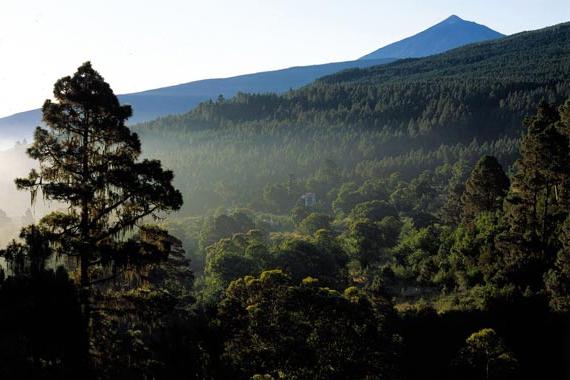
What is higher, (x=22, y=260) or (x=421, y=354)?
(x=22, y=260)

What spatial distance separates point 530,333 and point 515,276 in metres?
6.03

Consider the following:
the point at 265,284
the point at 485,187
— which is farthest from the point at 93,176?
the point at 485,187

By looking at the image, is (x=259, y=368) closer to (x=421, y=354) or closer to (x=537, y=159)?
(x=421, y=354)

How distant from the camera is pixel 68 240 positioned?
1605cm

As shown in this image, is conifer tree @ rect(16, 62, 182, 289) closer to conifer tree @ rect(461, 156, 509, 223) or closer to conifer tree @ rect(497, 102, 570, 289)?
conifer tree @ rect(497, 102, 570, 289)

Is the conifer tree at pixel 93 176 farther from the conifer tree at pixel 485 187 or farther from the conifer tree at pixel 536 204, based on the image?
the conifer tree at pixel 485 187

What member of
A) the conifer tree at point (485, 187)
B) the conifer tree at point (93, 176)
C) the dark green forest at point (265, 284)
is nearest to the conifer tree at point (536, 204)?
the dark green forest at point (265, 284)

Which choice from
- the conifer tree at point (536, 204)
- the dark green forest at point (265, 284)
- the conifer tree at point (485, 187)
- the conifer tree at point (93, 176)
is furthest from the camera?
the conifer tree at point (485, 187)

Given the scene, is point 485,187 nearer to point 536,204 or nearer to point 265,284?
point 536,204

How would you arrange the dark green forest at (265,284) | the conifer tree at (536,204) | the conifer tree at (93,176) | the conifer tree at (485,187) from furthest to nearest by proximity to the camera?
1. the conifer tree at (485,187)
2. the conifer tree at (536,204)
3. the conifer tree at (93,176)
4. the dark green forest at (265,284)

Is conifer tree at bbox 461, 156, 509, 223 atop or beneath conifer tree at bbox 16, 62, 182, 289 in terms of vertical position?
beneath

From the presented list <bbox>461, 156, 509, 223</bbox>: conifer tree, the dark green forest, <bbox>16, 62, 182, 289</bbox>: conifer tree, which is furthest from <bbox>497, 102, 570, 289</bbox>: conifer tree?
<bbox>16, 62, 182, 289</bbox>: conifer tree

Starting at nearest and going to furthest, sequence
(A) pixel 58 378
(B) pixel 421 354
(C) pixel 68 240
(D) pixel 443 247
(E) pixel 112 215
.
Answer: (A) pixel 58 378 < (C) pixel 68 240 < (E) pixel 112 215 < (B) pixel 421 354 < (D) pixel 443 247

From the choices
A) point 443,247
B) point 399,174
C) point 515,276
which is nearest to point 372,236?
point 443,247
